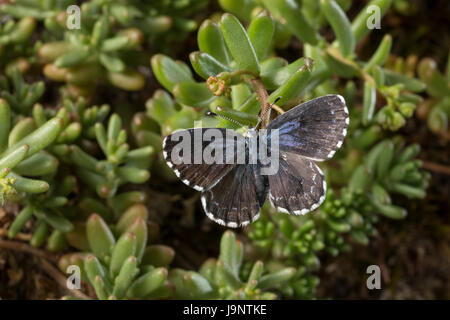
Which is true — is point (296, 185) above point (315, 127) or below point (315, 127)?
below

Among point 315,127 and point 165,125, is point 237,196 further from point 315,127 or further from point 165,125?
point 165,125

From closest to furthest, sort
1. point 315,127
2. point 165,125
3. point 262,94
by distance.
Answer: point 315,127, point 262,94, point 165,125

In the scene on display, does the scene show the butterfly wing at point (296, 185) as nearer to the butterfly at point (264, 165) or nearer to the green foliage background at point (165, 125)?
the butterfly at point (264, 165)

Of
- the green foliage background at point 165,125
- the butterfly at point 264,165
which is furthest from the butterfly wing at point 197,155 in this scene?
the green foliage background at point 165,125

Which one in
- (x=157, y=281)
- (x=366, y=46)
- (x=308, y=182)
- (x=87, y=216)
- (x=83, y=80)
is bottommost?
(x=157, y=281)

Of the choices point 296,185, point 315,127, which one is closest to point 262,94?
point 315,127
